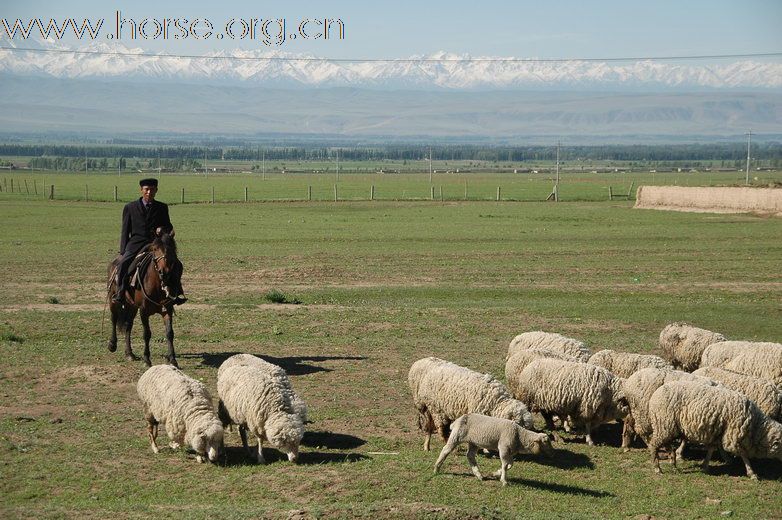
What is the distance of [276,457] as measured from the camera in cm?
1184

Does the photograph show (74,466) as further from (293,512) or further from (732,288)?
(732,288)

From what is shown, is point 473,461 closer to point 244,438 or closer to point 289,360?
point 244,438

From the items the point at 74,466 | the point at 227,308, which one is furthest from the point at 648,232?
the point at 74,466

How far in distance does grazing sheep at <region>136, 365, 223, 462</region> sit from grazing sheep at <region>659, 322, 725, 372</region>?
25.7 feet

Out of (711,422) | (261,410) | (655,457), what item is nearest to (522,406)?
(655,457)

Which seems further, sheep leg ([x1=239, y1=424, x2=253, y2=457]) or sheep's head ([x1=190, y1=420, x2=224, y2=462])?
sheep leg ([x1=239, y1=424, x2=253, y2=457])

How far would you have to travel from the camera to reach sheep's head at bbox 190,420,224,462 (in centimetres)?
1134

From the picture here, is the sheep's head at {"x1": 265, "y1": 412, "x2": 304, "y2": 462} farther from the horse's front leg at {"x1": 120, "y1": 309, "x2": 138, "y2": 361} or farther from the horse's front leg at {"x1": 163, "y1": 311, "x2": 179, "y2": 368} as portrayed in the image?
the horse's front leg at {"x1": 120, "y1": 309, "x2": 138, "y2": 361}

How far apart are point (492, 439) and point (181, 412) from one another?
357 cm

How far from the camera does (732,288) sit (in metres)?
26.6

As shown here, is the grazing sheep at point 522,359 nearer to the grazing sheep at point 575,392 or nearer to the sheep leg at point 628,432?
the grazing sheep at point 575,392

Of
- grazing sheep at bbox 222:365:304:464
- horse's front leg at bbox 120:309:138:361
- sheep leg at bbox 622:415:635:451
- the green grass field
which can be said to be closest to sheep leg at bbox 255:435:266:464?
grazing sheep at bbox 222:365:304:464

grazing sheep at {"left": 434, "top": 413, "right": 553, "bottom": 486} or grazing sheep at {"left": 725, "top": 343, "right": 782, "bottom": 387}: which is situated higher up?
grazing sheep at {"left": 725, "top": 343, "right": 782, "bottom": 387}

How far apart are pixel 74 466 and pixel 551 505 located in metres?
5.28
